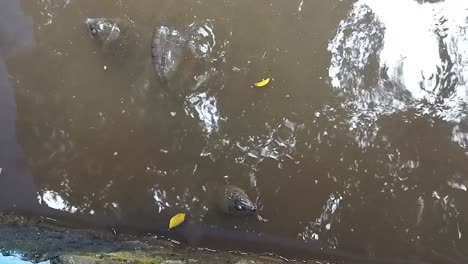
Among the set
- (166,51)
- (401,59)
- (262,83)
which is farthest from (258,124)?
(401,59)

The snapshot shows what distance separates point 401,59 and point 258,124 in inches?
50.0

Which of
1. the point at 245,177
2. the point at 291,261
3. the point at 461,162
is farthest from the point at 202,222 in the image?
the point at 461,162

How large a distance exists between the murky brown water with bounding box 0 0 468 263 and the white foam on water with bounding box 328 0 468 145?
0.01 metres

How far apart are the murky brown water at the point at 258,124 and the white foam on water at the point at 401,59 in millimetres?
11

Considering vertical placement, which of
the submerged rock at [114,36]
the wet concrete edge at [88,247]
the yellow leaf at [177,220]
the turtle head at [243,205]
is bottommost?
the wet concrete edge at [88,247]

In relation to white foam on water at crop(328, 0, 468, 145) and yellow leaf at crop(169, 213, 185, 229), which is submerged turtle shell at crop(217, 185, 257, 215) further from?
white foam on water at crop(328, 0, 468, 145)

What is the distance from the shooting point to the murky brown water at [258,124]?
3.74 m

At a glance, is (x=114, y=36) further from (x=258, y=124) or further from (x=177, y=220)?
(x=177, y=220)

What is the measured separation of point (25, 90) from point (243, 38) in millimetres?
1774

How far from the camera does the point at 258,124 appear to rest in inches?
153

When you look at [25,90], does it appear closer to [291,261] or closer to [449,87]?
[291,261]

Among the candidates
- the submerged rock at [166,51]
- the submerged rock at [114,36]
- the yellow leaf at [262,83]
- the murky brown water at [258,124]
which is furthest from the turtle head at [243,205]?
the submerged rock at [114,36]

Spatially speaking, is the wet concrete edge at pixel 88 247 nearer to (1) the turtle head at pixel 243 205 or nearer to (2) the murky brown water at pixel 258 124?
(2) the murky brown water at pixel 258 124

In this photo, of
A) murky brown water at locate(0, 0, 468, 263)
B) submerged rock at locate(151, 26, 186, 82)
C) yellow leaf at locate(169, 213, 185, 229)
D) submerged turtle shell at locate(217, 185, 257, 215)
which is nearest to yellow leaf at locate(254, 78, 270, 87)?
murky brown water at locate(0, 0, 468, 263)
